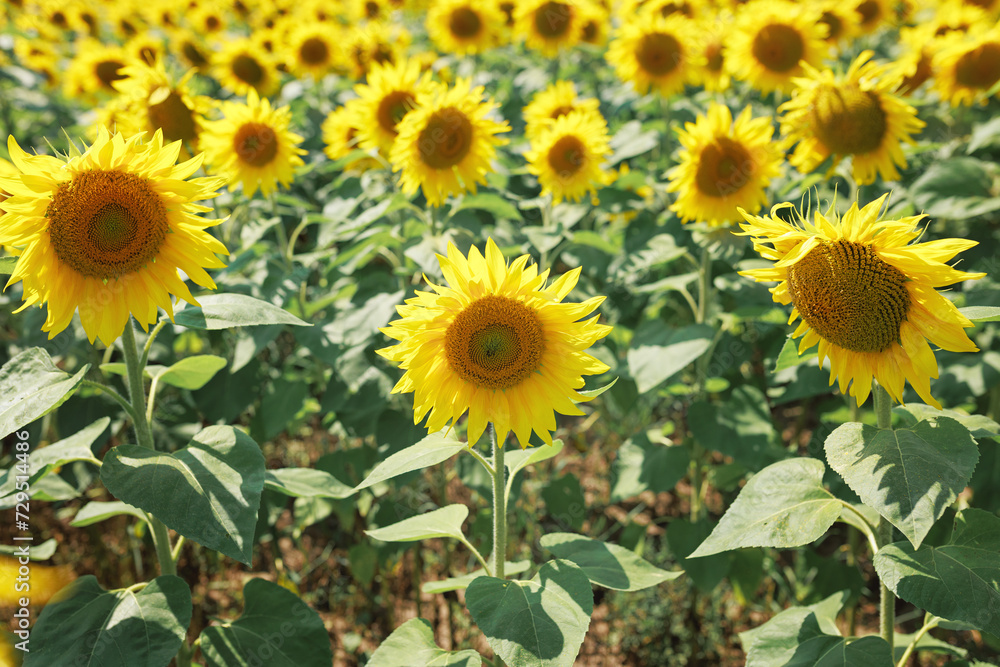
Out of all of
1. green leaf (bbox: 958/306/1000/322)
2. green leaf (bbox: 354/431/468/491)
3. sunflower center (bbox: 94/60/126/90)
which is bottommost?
green leaf (bbox: 354/431/468/491)

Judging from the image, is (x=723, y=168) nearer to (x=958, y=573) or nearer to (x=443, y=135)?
(x=443, y=135)

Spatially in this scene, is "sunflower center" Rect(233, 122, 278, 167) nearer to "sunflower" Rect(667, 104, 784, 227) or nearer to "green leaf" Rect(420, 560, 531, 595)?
"sunflower" Rect(667, 104, 784, 227)

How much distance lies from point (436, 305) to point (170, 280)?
77 cm

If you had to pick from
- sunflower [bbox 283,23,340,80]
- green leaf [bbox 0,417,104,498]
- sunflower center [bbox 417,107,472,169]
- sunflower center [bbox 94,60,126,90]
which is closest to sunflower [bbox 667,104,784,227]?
sunflower center [bbox 417,107,472,169]

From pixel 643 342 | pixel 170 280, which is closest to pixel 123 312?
pixel 170 280

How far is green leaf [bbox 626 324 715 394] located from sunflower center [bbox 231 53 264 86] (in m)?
3.68

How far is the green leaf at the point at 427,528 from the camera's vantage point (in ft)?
6.94

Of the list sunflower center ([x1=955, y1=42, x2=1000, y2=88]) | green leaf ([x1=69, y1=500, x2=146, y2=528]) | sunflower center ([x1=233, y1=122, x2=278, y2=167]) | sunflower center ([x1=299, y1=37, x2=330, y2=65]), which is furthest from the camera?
sunflower center ([x1=299, y1=37, x2=330, y2=65])

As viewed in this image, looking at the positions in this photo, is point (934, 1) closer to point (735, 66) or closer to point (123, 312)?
point (735, 66)

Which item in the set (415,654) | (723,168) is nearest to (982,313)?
(723,168)

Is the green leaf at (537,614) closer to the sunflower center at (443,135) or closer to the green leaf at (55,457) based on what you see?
the green leaf at (55,457)

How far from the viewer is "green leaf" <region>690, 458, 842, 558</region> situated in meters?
1.84

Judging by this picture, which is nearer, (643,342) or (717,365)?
(643,342)

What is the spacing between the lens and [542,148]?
3449 mm
